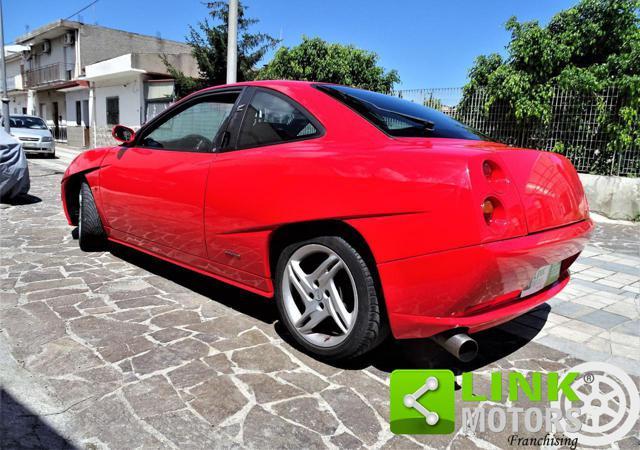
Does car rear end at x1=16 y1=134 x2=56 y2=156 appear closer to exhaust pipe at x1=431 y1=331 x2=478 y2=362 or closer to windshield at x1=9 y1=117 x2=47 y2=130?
windshield at x1=9 y1=117 x2=47 y2=130

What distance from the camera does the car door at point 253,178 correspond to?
2547mm

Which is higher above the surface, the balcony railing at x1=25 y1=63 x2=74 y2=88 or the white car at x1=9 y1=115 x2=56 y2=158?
the balcony railing at x1=25 y1=63 x2=74 y2=88

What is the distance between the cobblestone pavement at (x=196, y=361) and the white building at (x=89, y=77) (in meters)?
17.5

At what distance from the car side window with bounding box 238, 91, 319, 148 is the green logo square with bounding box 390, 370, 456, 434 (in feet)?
4.54

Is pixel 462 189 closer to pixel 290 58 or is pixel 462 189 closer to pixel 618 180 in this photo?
pixel 618 180

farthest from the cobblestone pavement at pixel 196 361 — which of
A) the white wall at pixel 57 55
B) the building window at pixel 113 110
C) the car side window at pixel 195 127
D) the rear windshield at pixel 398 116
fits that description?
the white wall at pixel 57 55

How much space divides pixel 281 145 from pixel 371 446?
160 cm

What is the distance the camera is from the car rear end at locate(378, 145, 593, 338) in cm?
190

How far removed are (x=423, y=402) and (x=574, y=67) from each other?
29.0ft

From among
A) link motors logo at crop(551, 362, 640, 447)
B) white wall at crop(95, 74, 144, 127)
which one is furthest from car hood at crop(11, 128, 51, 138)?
link motors logo at crop(551, 362, 640, 447)

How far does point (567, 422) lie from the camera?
2.13 m

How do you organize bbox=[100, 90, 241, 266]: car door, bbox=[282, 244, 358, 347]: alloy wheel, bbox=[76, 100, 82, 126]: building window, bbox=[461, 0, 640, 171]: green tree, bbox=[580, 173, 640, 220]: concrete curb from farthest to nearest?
bbox=[76, 100, 82, 126]: building window → bbox=[461, 0, 640, 171]: green tree → bbox=[580, 173, 640, 220]: concrete curb → bbox=[100, 90, 241, 266]: car door → bbox=[282, 244, 358, 347]: alloy wheel

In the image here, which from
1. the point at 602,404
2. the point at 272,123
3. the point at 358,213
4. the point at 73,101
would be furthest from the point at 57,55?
the point at 602,404

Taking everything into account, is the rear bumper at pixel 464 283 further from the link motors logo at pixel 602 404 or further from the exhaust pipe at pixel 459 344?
the link motors logo at pixel 602 404
